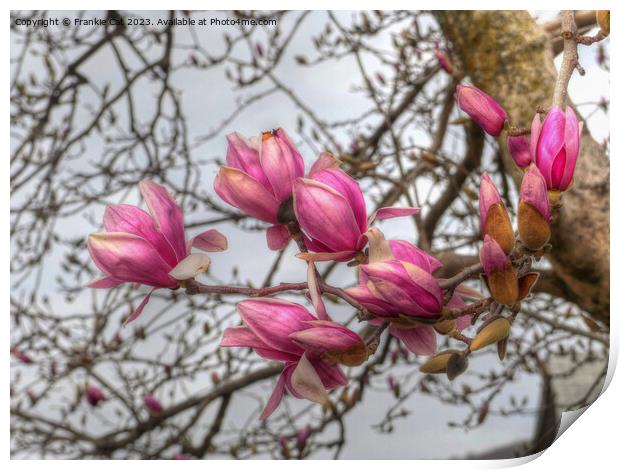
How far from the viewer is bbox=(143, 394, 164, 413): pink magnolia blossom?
0.82 metres

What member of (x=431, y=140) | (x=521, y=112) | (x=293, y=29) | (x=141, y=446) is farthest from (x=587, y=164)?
(x=141, y=446)

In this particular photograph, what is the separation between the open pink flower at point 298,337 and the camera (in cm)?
21

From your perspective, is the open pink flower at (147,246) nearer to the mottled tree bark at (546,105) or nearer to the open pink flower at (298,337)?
the open pink flower at (298,337)

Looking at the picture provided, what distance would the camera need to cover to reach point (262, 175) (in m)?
0.23

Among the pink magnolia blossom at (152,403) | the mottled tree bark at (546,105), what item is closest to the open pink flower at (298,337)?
the mottled tree bark at (546,105)

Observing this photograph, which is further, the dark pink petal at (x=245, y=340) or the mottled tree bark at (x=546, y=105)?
the mottled tree bark at (x=546, y=105)

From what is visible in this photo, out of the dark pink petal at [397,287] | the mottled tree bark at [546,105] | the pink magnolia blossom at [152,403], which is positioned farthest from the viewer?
the pink magnolia blossom at [152,403]

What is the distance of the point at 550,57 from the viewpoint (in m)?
0.60

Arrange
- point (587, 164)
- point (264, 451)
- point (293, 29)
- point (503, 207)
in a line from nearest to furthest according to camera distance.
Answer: point (503, 207), point (587, 164), point (264, 451), point (293, 29)

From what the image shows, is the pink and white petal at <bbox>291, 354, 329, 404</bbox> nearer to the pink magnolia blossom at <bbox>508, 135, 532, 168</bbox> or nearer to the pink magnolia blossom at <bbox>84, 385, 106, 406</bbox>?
the pink magnolia blossom at <bbox>508, 135, 532, 168</bbox>

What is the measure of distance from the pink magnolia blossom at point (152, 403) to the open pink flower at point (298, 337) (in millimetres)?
649

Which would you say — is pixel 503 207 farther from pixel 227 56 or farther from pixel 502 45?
pixel 227 56

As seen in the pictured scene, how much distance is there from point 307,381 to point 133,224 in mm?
77

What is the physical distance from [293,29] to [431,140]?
24 cm
